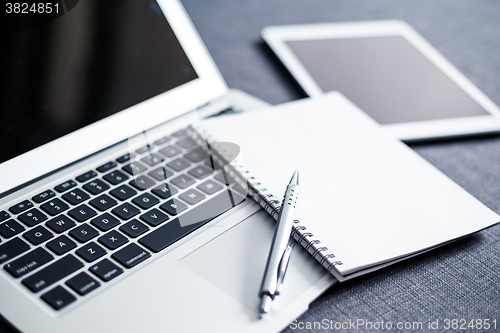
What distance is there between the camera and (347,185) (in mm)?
→ 495

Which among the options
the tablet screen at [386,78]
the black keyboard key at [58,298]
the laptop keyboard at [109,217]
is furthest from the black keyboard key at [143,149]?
the tablet screen at [386,78]

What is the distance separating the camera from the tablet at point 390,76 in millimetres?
649

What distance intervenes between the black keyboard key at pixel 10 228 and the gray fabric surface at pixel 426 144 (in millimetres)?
277

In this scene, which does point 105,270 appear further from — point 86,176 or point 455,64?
point 455,64

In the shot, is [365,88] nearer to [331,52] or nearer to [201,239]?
[331,52]

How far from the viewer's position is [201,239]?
0.44 m

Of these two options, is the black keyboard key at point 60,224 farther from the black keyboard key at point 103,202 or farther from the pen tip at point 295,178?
the pen tip at point 295,178

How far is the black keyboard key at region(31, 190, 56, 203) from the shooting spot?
455mm

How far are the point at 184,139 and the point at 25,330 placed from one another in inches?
11.4

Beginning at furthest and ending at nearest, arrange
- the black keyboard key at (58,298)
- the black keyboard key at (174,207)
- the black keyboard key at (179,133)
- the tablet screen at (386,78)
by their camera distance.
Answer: the tablet screen at (386,78), the black keyboard key at (179,133), the black keyboard key at (174,207), the black keyboard key at (58,298)

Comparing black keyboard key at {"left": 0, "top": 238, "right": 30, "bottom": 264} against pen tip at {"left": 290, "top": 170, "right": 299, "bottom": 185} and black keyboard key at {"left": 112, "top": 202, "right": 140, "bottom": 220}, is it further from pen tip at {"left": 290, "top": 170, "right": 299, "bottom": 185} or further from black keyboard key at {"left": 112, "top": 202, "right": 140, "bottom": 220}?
pen tip at {"left": 290, "top": 170, "right": 299, "bottom": 185}

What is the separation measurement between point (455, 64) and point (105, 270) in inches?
28.3

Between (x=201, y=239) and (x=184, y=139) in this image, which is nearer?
(x=201, y=239)

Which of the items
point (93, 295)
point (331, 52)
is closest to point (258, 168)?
point (93, 295)
